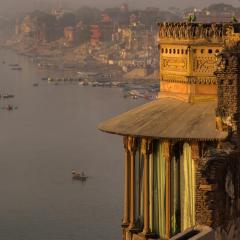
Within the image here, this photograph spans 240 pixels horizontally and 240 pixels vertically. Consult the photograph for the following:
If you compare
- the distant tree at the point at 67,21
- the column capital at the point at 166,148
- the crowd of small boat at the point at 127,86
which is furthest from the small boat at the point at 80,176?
the distant tree at the point at 67,21

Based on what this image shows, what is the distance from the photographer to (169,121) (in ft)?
12.3

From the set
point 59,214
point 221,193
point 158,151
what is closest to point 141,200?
point 158,151

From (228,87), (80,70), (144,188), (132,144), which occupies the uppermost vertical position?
(228,87)

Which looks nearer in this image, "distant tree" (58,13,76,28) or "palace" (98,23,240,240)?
"palace" (98,23,240,240)

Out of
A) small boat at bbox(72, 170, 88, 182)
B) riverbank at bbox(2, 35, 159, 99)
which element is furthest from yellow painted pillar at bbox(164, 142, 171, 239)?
riverbank at bbox(2, 35, 159, 99)

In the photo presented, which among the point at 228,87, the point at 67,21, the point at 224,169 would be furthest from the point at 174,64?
the point at 67,21

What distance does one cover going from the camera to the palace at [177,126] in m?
3.50

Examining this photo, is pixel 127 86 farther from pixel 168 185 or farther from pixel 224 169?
pixel 224 169

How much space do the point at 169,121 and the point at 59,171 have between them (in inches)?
874

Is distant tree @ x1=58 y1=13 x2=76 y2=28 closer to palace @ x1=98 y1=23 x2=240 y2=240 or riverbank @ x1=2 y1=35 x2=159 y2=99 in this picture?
riverbank @ x1=2 y1=35 x2=159 y2=99

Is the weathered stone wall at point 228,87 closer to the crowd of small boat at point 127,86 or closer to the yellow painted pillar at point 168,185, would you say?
the yellow painted pillar at point 168,185

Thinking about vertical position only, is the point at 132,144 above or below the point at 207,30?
below

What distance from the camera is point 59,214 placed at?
19.8 metres

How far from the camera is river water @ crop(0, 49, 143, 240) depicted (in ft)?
59.9
